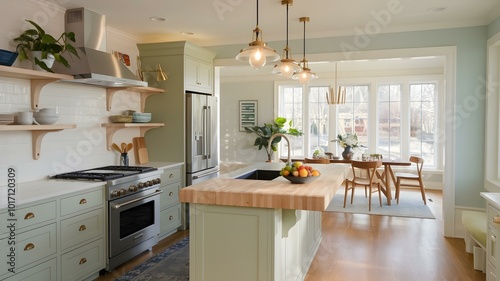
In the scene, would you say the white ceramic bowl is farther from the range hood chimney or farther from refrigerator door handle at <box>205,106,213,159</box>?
refrigerator door handle at <box>205,106,213,159</box>

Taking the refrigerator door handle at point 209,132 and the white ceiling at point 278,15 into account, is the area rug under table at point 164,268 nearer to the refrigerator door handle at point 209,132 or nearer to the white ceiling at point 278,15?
the refrigerator door handle at point 209,132

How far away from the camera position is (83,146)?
13.7 ft

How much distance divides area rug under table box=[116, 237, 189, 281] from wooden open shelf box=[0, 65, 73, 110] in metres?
1.82

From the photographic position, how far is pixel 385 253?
4.08 meters

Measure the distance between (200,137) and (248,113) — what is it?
399cm

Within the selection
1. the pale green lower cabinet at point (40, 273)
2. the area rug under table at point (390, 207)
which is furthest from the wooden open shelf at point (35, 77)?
the area rug under table at point (390, 207)

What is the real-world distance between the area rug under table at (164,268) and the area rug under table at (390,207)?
2962 millimetres

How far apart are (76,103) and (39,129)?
882mm

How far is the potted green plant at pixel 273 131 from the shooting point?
8508 mm

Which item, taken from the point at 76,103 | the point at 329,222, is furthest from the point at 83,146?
the point at 329,222

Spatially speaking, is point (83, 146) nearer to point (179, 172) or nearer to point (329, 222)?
point (179, 172)

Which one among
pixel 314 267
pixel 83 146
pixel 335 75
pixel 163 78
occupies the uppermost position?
pixel 335 75

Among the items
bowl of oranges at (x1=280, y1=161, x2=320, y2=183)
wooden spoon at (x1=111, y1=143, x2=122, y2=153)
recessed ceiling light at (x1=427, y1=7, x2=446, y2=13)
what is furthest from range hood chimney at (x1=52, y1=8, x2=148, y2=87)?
recessed ceiling light at (x1=427, y1=7, x2=446, y2=13)

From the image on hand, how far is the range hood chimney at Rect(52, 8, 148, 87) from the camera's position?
Result: 355 cm
